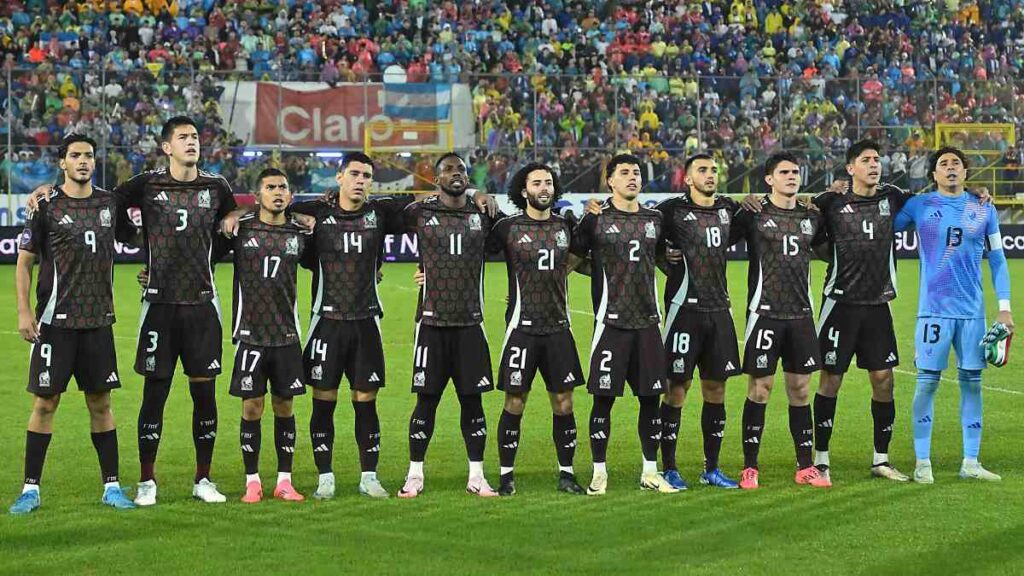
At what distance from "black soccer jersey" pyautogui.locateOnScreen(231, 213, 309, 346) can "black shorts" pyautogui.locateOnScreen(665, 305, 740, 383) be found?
2.39m

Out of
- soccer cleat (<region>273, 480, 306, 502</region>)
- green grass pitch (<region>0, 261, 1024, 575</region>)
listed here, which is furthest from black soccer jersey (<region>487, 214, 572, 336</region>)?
soccer cleat (<region>273, 480, 306, 502</region>)

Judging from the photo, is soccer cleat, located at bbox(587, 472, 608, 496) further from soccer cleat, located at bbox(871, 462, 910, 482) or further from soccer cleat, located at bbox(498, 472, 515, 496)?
soccer cleat, located at bbox(871, 462, 910, 482)

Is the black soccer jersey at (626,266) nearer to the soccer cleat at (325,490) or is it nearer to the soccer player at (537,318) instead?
the soccer player at (537,318)

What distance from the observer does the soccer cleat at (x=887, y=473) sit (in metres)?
9.37

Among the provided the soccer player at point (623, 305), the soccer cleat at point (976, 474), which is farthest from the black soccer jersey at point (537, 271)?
the soccer cleat at point (976, 474)

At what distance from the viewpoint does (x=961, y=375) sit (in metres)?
9.45

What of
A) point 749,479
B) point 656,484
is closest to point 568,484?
point 656,484

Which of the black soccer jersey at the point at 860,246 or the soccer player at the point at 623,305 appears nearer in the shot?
the soccer player at the point at 623,305

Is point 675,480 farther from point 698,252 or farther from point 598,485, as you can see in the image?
point 698,252

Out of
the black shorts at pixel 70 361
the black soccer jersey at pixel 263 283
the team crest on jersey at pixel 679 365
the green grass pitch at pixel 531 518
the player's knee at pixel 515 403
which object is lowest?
the green grass pitch at pixel 531 518

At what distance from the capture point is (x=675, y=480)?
913 cm

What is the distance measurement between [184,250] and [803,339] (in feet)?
12.7

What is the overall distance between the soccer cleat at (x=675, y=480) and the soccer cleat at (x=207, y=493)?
2.73 metres

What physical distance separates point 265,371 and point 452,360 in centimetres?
113
